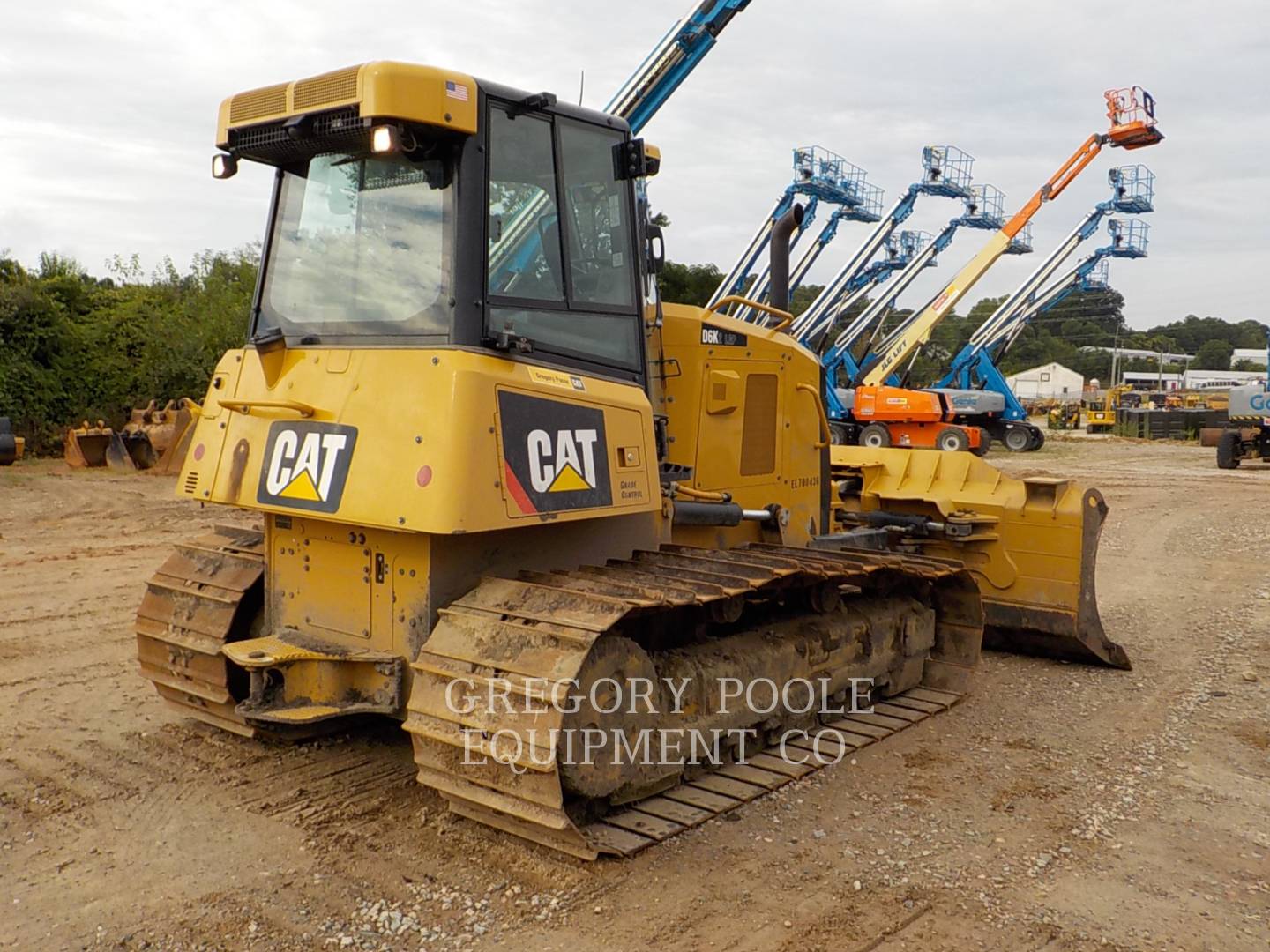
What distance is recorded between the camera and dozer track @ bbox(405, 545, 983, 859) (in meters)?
3.84

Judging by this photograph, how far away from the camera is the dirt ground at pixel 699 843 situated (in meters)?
3.70

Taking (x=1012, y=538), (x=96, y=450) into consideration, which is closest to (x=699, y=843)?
(x=1012, y=538)

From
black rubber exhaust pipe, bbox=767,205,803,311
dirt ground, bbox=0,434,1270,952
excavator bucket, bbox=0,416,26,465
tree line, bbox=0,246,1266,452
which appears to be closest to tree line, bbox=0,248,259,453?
tree line, bbox=0,246,1266,452

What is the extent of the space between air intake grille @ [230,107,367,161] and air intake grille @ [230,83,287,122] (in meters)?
0.05

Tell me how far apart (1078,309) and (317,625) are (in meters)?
105

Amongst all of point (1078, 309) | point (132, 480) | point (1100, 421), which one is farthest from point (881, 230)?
point (1078, 309)

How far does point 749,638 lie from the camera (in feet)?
17.2

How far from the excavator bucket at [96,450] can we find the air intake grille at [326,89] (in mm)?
15024

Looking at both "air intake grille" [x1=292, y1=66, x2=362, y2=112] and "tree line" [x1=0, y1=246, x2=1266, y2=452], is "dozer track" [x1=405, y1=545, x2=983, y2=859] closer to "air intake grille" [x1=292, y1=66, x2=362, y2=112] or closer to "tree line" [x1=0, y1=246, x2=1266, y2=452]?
"air intake grille" [x1=292, y1=66, x2=362, y2=112]

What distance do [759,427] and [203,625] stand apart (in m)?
3.09

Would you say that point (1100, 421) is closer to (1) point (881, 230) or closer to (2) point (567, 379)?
(1) point (881, 230)

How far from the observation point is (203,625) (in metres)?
5.04

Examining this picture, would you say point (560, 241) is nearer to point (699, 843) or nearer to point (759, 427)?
point (759, 427)

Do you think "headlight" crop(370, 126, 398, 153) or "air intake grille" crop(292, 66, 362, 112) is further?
"air intake grille" crop(292, 66, 362, 112)
